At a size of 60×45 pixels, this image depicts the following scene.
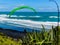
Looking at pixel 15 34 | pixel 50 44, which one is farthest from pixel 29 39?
pixel 15 34

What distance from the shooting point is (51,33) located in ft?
18.9

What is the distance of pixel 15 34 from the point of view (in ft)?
39.8

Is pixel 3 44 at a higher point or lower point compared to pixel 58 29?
lower

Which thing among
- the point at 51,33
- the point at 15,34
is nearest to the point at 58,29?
the point at 51,33

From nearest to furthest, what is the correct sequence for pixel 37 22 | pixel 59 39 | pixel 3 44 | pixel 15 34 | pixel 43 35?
pixel 59 39 → pixel 43 35 → pixel 3 44 → pixel 15 34 → pixel 37 22

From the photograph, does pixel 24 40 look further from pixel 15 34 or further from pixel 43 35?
pixel 15 34

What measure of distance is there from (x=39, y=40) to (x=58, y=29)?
1.46ft

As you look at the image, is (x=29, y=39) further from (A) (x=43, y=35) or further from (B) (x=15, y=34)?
(B) (x=15, y=34)

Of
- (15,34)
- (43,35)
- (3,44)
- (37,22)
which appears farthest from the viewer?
(37,22)

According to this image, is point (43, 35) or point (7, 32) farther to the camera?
point (7, 32)

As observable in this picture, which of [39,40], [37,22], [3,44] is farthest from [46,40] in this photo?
[37,22]

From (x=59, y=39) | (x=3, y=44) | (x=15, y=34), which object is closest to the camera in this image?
(x=59, y=39)

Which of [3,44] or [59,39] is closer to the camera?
[59,39]

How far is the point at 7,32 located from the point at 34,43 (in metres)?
6.97
